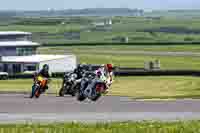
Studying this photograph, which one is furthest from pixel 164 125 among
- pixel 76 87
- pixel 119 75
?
pixel 119 75

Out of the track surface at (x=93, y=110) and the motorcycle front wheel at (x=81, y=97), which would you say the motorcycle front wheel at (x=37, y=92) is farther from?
the motorcycle front wheel at (x=81, y=97)

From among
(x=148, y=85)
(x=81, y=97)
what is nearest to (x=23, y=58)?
(x=148, y=85)

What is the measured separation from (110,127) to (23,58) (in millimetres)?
64572

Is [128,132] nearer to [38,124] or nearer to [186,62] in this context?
[38,124]

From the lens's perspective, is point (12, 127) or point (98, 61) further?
point (98, 61)

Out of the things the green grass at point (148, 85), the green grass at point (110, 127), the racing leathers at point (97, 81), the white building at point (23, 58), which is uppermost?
the white building at point (23, 58)

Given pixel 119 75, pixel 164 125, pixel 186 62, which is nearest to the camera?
pixel 164 125

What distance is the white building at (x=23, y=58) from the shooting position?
74.7 meters

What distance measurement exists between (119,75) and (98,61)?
4009 cm

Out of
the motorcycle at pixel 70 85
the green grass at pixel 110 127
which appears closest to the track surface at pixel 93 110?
the green grass at pixel 110 127

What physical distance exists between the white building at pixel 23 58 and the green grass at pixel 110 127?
179 ft

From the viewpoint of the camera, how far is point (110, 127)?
1510cm

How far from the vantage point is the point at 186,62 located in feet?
275

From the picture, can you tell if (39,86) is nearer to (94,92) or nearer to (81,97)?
(81,97)
